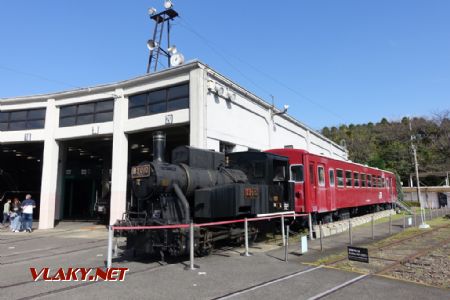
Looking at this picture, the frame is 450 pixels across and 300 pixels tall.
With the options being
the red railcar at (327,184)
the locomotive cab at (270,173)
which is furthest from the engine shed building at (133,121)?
the red railcar at (327,184)

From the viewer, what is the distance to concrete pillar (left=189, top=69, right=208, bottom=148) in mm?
15639

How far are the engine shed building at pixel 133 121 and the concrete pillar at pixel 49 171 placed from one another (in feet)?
0.17

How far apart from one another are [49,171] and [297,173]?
1438 cm

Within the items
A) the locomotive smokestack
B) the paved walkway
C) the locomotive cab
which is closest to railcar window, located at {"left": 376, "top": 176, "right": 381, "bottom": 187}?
the locomotive cab

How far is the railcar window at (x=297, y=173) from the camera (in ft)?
45.9

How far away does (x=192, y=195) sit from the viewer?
9.95 m

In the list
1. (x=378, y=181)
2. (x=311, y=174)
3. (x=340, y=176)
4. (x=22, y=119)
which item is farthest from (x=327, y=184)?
(x=22, y=119)

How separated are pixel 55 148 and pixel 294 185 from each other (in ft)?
48.4

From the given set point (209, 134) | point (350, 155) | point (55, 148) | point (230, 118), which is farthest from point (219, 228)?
point (350, 155)

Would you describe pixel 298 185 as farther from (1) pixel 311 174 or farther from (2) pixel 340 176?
(2) pixel 340 176

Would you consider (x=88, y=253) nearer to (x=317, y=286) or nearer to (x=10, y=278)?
(x=10, y=278)

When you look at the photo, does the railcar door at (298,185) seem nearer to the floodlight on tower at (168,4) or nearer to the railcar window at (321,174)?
the railcar window at (321,174)
